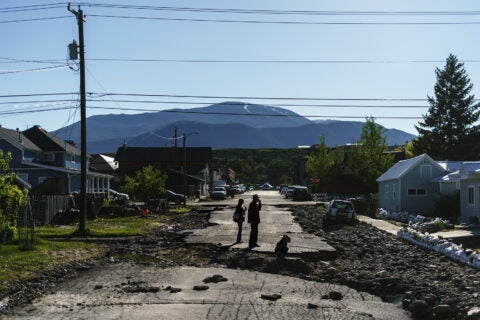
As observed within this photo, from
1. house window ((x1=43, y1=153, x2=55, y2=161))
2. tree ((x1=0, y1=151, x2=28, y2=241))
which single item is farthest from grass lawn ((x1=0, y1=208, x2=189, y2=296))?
house window ((x1=43, y1=153, x2=55, y2=161))

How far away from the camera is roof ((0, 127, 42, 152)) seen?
54.0 m

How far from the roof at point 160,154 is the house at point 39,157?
43634 millimetres

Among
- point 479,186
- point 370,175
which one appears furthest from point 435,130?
point 479,186

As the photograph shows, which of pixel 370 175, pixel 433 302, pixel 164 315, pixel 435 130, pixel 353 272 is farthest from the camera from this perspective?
pixel 435 130

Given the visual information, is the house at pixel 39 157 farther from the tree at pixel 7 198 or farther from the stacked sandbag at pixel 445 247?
the tree at pixel 7 198

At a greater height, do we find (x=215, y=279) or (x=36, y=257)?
(x=36, y=257)

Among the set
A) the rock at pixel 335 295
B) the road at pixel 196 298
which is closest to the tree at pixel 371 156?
the road at pixel 196 298

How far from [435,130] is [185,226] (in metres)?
Answer: 54.3

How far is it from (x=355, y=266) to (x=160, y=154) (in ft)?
300

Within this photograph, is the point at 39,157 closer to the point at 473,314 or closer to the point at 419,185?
the point at 419,185

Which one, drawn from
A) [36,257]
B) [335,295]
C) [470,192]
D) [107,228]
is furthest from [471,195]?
[36,257]

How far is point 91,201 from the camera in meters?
37.3

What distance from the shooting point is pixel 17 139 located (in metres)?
54.8

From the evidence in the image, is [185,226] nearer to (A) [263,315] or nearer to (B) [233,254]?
(B) [233,254]
